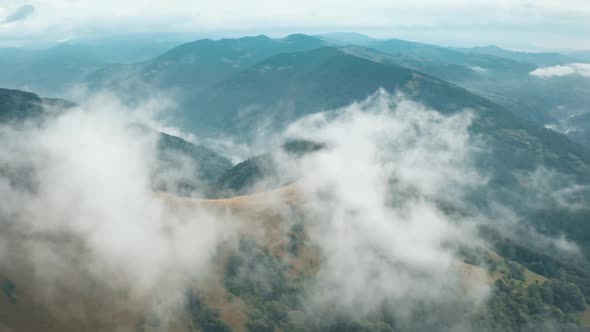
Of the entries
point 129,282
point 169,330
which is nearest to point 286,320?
point 169,330

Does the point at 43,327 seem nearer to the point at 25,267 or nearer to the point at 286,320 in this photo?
the point at 25,267

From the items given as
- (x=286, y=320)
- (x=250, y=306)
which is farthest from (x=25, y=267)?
(x=286, y=320)

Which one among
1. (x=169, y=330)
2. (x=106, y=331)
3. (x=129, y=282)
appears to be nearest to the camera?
(x=106, y=331)

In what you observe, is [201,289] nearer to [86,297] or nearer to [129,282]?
[129,282]

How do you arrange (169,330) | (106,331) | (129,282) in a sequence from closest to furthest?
(106,331) < (169,330) < (129,282)

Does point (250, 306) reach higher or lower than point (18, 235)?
lower

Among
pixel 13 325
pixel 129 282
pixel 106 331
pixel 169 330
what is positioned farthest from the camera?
pixel 129 282

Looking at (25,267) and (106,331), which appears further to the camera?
(25,267)

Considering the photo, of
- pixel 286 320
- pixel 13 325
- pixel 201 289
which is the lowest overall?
pixel 286 320

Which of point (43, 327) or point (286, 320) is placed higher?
point (43, 327)
